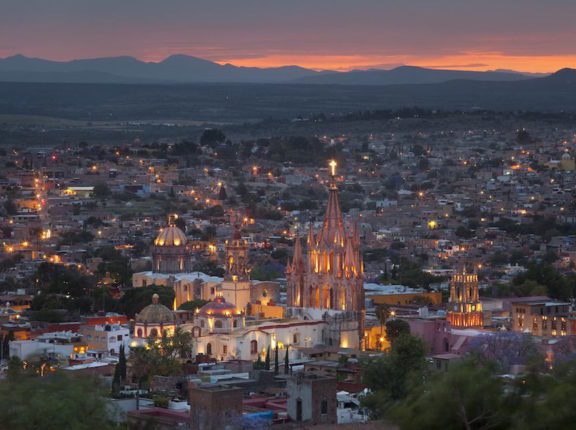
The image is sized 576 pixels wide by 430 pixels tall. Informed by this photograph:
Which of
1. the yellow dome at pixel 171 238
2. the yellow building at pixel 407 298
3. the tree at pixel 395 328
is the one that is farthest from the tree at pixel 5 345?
the yellow dome at pixel 171 238

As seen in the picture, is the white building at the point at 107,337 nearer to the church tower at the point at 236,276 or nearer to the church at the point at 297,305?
the church at the point at 297,305

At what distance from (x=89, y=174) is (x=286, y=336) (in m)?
101

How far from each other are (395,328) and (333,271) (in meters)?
4.77

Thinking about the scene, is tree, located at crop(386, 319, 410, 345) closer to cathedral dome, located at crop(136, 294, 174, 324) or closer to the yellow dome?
cathedral dome, located at crop(136, 294, 174, 324)

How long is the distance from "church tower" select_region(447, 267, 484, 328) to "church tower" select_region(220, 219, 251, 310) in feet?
28.6

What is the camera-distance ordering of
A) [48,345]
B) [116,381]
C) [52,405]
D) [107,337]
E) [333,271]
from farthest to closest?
[333,271] < [107,337] < [48,345] < [116,381] < [52,405]

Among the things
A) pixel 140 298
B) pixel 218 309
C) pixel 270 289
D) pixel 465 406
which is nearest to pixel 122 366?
pixel 218 309

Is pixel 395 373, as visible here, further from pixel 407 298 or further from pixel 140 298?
pixel 140 298

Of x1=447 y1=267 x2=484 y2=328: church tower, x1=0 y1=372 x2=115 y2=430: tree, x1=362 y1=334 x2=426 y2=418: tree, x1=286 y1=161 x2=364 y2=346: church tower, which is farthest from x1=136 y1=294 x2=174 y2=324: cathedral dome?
x1=0 y1=372 x2=115 y2=430: tree

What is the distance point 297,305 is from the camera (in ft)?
277

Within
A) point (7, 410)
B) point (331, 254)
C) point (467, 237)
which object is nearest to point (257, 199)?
point (467, 237)

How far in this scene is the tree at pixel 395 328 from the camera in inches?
3108

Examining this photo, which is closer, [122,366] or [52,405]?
[52,405]

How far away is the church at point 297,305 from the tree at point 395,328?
1.51 metres
